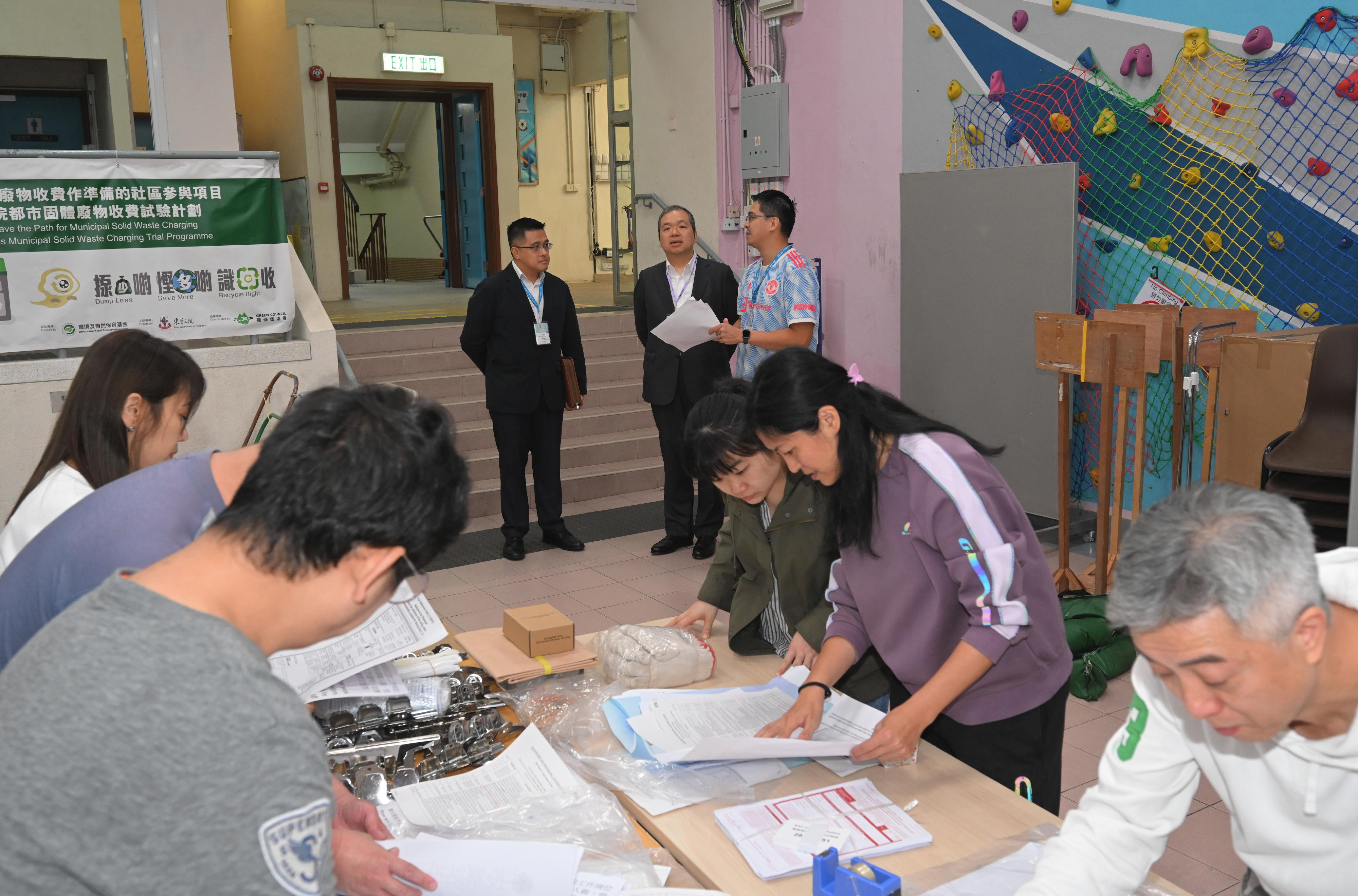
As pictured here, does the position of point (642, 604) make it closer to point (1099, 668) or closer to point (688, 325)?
point (688, 325)

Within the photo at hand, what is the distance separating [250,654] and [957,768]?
1.33m

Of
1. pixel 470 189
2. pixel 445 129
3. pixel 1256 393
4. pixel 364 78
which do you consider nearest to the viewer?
pixel 1256 393

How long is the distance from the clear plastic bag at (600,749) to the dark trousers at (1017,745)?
49cm

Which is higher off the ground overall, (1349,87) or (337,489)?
(1349,87)

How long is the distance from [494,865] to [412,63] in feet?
34.9

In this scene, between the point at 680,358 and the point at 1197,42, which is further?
the point at 680,358

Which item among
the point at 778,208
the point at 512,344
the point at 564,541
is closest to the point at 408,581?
the point at 778,208

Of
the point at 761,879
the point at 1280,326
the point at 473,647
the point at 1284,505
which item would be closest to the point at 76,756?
the point at 761,879

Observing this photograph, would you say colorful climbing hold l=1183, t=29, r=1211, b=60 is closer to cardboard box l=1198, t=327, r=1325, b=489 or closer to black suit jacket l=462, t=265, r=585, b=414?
cardboard box l=1198, t=327, r=1325, b=489

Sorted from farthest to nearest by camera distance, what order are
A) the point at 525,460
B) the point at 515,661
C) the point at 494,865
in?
1. the point at 525,460
2. the point at 515,661
3. the point at 494,865

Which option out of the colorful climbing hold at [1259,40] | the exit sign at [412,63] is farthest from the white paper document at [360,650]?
the exit sign at [412,63]

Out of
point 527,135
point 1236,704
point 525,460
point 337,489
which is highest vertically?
point 527,135

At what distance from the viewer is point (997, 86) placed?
19.8 ft

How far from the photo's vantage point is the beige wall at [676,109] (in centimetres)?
835
